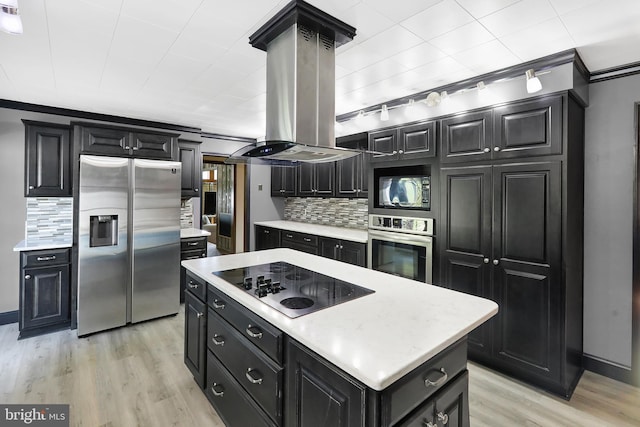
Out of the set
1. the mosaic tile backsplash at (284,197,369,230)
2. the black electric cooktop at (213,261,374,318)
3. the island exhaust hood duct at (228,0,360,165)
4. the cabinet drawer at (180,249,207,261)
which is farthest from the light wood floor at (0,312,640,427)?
the mosaic tile backsplash at (284,197,369,230)

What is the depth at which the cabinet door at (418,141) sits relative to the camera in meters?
3.08

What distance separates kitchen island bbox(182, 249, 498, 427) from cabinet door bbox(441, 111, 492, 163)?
1.46 metres

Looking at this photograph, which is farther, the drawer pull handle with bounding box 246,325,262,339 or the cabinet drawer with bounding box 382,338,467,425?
the drawer pull handle with bounding box 246,325,262,339

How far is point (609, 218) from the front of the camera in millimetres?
2588

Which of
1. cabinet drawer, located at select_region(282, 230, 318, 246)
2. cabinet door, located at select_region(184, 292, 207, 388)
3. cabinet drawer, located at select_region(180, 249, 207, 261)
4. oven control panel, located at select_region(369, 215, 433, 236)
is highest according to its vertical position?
oven control panel, located at select_region(369, 215, 433, 236)

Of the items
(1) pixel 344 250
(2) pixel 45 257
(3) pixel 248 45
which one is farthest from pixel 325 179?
(2) pixel 45 257

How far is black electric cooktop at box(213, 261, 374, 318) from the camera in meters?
1.58

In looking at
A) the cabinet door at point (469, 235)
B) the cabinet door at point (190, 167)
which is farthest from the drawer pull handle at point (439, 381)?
the cabinet door at point (190, 167)

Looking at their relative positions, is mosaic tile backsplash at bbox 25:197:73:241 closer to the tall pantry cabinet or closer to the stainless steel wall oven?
the stainless steel wall oven

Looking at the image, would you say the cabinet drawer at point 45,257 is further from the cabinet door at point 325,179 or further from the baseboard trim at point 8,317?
the cabinet door at point 325,179

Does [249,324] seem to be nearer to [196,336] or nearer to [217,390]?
[217,390]

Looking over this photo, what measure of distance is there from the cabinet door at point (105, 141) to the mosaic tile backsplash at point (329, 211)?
114 inches

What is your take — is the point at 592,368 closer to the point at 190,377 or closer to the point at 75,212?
the point at 190,377

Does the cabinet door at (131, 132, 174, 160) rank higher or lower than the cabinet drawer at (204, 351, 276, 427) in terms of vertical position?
higher
